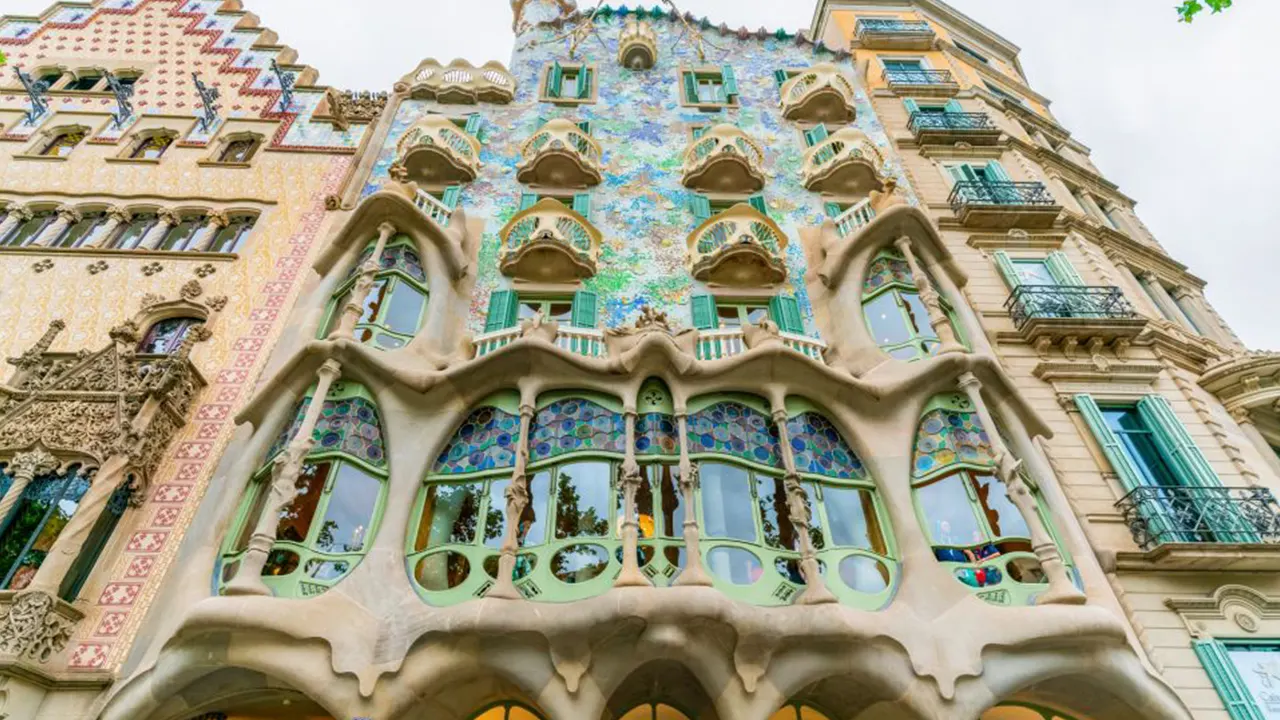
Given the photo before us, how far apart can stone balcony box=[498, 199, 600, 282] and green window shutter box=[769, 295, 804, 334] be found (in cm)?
392

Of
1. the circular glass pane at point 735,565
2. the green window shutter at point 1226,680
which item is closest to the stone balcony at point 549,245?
the circular glass pane at point 735,565

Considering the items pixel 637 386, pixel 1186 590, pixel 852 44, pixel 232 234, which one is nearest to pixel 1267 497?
pixel 1186 590

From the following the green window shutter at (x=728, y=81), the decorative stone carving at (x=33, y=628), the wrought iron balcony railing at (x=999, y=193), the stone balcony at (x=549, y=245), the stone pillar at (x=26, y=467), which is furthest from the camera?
the green window shutter at (x=728, y=81)

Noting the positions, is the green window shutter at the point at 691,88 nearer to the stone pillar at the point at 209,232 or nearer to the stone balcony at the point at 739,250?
the stone balcony at the point at 739,250

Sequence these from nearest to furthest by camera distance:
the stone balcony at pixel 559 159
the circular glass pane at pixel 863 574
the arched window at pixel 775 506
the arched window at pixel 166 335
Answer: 1. the arched window at pixel 775 506
2. the circular glass pane at pixel 863 574
3. the arched window at pixel 166 335
4. the stone balcony at pixel 559 159

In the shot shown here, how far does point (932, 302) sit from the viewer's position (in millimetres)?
12641

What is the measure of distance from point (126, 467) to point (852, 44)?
23.3 metres

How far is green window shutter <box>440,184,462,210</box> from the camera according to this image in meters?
16.6

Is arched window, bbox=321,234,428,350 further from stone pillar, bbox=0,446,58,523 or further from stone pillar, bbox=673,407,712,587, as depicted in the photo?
stone pillar, bbox=673,407,712,587

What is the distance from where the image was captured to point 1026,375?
13.6 meters

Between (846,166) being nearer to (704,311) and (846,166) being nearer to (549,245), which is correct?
(704,311)

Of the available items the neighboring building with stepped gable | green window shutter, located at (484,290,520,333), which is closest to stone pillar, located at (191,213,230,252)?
→ the neighboring building with stepped gable

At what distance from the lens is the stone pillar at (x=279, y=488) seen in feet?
28.8

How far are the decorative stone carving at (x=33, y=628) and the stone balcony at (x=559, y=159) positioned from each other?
12.3 m
